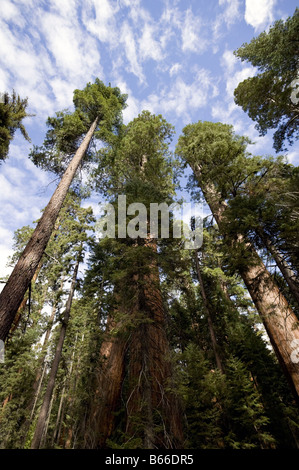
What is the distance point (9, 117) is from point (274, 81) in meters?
12.2

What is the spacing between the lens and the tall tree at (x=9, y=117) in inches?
386

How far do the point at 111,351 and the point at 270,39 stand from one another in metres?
13.3

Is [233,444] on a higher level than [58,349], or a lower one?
lower

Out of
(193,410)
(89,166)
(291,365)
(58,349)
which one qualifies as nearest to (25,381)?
(58,349)

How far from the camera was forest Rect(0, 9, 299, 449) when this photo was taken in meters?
4.69

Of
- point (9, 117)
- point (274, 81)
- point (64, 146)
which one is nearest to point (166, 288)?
point (64, 146)

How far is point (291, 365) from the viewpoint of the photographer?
15.7 feet

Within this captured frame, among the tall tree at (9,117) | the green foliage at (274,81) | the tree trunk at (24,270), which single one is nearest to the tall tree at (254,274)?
the green foliage at (274,81)

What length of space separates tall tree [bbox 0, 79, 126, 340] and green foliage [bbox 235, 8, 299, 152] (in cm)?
A: 654

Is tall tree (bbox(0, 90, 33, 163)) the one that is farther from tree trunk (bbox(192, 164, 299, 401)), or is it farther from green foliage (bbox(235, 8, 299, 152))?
tree trunk (bbox(192, 164, 299, 401))

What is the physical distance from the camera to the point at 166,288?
8.74 m

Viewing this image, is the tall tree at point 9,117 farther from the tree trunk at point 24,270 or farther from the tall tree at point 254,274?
the tall tree at point 254,274

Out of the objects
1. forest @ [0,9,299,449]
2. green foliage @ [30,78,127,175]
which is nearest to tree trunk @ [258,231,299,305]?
forest @ [0,9,299,449]

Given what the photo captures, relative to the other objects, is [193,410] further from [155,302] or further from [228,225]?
[228,225]
